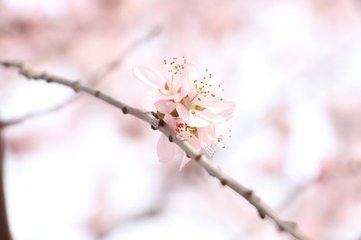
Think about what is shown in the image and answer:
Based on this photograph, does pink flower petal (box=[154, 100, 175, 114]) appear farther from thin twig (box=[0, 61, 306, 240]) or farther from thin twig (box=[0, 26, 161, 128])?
thin twig (box=[0, 26, 161, 128])

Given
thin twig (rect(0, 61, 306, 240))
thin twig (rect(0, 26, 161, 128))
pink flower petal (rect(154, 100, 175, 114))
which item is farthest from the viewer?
thin twig (rect(0, 26, 161, 128))

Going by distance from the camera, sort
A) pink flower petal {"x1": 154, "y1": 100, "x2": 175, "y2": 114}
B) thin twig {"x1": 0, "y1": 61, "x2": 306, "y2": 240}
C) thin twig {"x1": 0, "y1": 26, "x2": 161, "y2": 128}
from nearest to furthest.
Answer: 1. thin twig {"x1": 0, "y1": 61, "x2": 306, "y2": 240}
2. pink flower petal {"x1": 154, "y1": 100, "x2": 175, "y2": 114}
3. thin twig {"x1": 0, "y1": 26, "x2": 161, "y2": 128}

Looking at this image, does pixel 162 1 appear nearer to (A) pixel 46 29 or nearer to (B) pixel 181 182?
(A) pixel 46 29

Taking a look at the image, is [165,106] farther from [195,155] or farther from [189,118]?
[195,155]

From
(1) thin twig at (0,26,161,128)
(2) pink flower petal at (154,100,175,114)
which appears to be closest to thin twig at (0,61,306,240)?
(2) pink flower petal at (154,100,175,114)

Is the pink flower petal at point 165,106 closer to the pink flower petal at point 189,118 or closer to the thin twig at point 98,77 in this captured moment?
the pink flower petal at point 189,118

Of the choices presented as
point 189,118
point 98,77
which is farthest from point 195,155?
point 98,77
